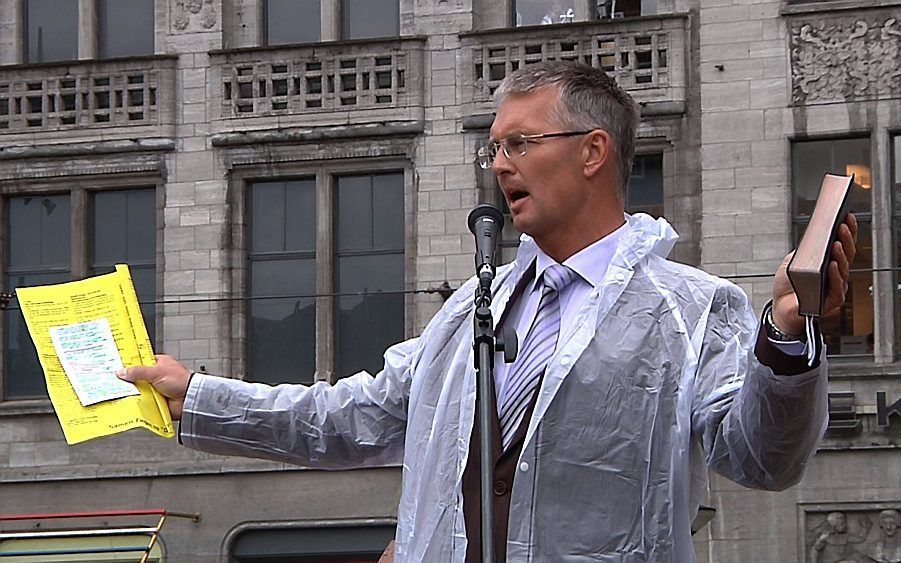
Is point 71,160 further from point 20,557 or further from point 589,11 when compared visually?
point 589,11

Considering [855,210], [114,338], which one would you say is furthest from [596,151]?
[855,210]

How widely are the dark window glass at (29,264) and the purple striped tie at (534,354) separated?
1714 cm

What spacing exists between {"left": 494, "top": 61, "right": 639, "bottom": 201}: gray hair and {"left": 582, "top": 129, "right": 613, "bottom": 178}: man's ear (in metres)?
0.02

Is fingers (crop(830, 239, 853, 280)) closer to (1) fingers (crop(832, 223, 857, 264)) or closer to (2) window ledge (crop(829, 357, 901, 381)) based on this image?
(1) fingers (crop(832, 223, 857, 264))

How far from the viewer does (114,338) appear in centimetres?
511

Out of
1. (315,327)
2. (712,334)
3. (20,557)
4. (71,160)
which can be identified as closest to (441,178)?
(315,327)

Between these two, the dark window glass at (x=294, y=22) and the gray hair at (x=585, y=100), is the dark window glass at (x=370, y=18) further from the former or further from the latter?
the gray hair at (x=585, y=100)

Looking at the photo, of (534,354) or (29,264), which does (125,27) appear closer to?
(29,264)

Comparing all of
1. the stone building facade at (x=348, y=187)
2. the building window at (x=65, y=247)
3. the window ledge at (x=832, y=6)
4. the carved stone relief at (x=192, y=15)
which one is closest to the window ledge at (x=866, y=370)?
the stone building facade at (x=348, y=187)

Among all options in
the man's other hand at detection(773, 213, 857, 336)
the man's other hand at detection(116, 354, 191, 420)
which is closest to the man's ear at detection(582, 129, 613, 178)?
the man's other hand at detection(773, 213, 857, 336)

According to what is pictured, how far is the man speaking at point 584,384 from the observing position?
13.6 feet

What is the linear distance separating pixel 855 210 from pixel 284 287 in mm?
5712

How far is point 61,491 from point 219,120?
409 centimetres

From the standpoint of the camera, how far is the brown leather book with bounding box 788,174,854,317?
350cm
